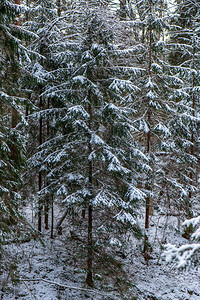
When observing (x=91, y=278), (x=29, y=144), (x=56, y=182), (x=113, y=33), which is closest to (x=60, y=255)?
(x=91, y=278)

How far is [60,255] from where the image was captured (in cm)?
1040

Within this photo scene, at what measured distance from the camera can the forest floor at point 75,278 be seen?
811 centimetres

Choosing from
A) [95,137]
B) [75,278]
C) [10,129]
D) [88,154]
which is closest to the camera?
[10,129]

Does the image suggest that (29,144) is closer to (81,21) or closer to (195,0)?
(81,21)

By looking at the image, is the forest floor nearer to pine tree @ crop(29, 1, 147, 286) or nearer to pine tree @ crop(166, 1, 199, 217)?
pine tree @ crop(29, 1, 147, 286)

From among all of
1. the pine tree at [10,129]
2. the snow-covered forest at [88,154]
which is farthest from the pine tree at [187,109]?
the pine tree at [10,129]

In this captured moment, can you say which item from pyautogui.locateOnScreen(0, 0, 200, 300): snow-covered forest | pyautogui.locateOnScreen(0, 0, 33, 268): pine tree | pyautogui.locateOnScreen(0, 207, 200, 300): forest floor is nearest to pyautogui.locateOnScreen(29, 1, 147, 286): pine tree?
pyautogui.locateOnScreen(0, 0, 200, 300): snow-covered forest

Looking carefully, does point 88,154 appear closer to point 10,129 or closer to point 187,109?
point 10,129

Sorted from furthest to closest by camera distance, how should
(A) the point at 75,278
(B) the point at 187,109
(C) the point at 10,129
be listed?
(B) the point at 187,109, (A) the point at 75,278, (C) the point at 10,129

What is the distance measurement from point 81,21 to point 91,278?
30.6 ft

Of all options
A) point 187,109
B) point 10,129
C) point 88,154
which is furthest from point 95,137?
point 187,109

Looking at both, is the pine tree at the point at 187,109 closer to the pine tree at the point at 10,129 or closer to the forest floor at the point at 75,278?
the forest floor at the point at 75,278

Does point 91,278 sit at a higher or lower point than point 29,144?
lower

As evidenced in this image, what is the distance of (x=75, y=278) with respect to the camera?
9.11m
